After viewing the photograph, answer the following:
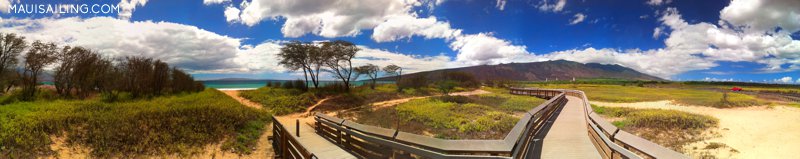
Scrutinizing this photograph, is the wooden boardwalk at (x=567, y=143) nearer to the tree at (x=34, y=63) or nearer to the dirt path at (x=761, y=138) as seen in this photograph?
the dirt path at (x=761, y=138)

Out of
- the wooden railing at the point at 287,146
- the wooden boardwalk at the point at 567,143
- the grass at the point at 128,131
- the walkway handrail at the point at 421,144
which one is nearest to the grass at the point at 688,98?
the wooden boardwalk at the point at 567,143

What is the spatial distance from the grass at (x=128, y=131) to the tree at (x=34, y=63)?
1011 centimetres

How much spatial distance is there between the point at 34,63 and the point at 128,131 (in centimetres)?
1833

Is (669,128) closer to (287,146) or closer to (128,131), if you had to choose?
(287,146)

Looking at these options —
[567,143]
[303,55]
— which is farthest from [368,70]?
[567,143]

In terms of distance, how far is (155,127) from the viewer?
11750 millimetres

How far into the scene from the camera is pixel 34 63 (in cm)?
2136

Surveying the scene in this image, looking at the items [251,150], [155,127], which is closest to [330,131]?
[251,150]

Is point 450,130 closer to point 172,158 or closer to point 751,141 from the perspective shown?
point 172,158

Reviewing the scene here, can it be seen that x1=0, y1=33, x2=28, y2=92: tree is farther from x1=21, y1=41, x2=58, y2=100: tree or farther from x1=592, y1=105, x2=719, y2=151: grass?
x1=592, y1=105, x2=719, y2=151: grass

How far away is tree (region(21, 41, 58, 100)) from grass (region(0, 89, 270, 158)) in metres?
10.1

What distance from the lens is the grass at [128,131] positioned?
948 centimetres

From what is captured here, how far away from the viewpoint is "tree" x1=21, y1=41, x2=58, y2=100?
2105cm

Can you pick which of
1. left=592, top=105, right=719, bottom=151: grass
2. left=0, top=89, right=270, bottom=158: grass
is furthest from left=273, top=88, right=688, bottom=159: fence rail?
left=592, top=105, right=719, bottom=151: grass
